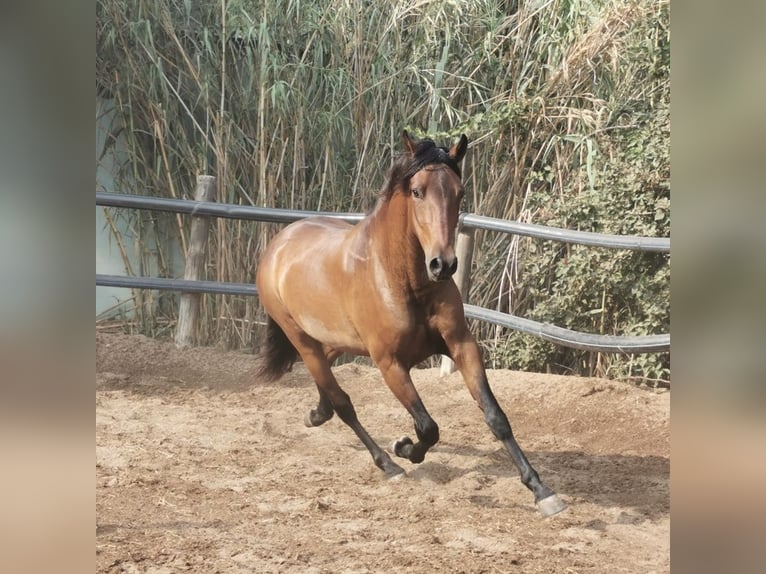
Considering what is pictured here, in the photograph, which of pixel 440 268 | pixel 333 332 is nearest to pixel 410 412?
pixel 333 332

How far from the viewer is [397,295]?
267cm

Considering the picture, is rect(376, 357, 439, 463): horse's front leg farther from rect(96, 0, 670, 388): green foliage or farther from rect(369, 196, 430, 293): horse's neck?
rect(96, 0, 670, 388): green foliage

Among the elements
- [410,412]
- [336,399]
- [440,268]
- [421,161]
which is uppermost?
[421,161]

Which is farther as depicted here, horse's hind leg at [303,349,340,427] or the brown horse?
horse's hind leg at [303,349,340,427]

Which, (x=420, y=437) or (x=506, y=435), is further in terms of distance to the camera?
(x=420, y=437)

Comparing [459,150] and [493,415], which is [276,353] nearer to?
[493,415]

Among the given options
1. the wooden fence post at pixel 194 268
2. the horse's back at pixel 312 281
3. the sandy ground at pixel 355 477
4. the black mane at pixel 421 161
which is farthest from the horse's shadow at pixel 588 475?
the wooden fence post at pixel 194 268

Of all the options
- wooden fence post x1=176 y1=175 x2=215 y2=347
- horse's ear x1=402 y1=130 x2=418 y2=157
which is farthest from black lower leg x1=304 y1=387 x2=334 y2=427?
wooden fence post x1=176 y1=175 x2=215 y2=347

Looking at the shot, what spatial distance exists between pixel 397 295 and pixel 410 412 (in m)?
0.40

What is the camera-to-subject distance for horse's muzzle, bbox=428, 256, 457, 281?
2.31 metres

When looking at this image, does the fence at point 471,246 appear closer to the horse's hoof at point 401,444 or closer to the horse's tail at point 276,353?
the horse's tail at point 276,353
